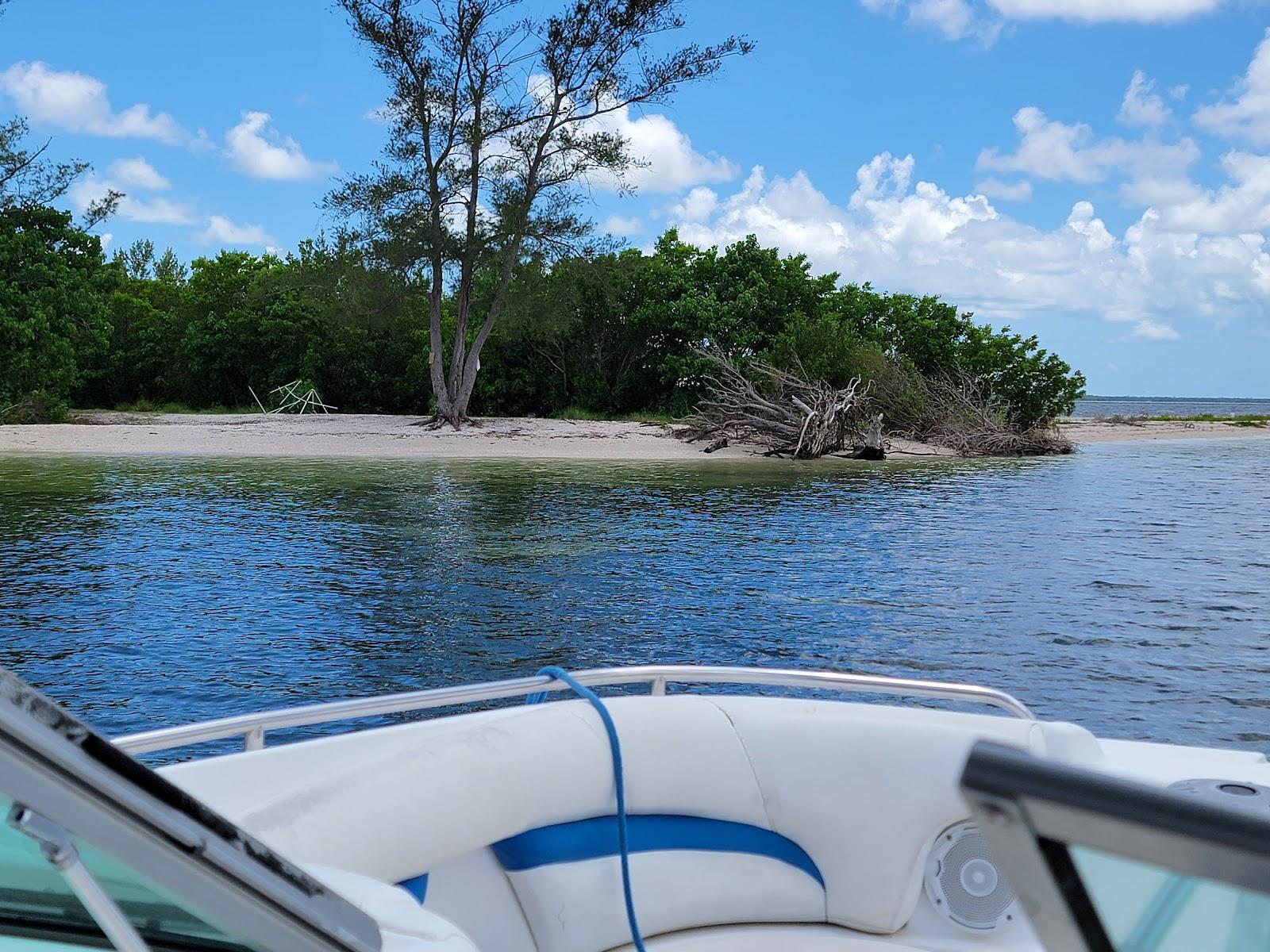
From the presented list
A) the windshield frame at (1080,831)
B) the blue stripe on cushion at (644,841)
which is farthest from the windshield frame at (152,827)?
the blue stripe on cushion at (644,841)

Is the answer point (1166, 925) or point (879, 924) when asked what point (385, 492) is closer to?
point (879, 924)

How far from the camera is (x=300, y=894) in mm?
1271

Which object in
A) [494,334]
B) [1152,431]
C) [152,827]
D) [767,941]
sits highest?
[494,334]

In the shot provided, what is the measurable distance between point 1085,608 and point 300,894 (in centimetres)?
1035

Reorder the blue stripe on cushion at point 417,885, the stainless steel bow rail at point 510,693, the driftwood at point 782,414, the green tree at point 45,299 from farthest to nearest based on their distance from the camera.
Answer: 1. the green tree at point 45,299
2. the driftwood at point 782,414
3. the stainless steel bow rail at point 510,693
4. the blue stripe on cushion at point 417,885

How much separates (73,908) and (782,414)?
2768 cm

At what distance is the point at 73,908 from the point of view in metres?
1.20

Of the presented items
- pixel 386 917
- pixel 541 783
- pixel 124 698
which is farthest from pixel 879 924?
pixel 124 698

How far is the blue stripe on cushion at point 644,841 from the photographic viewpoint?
2.63 m

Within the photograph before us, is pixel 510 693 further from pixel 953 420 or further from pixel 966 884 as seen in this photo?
pixel 953 420

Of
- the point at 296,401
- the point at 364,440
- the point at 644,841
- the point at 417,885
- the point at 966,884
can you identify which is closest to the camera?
the point at 417,885

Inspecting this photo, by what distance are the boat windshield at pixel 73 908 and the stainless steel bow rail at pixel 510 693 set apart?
109 centimetres

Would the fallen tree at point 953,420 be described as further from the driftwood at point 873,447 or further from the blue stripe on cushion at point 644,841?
the blue stripe on cushion at point 644,841

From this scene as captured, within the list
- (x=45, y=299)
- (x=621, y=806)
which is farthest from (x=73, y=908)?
(x=45, y=299)
